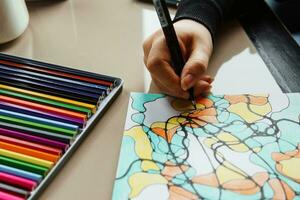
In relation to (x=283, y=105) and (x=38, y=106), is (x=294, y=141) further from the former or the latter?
(x=38, y=106)

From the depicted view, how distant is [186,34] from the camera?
1.80 feet

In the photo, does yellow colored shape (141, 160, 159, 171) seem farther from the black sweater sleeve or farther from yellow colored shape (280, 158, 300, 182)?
the black sweater sleeve

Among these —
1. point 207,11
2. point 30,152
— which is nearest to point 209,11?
point 207,11

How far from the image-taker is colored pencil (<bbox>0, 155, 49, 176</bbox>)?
1.32 feet

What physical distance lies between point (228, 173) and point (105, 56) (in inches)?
10.8

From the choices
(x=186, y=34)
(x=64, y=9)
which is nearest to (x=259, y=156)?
(x=186, y=34)

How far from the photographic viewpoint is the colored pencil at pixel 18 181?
1.28 feet

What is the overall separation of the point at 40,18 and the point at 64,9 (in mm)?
46

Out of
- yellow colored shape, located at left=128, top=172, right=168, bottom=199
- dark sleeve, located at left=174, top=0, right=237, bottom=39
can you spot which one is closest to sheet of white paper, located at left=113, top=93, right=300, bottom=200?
yellow colored shape, located at left=128, top=172, right=168, bottom=199

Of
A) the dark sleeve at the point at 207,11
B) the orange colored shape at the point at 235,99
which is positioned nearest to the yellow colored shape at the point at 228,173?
the orange colored shape at the point at 235,99

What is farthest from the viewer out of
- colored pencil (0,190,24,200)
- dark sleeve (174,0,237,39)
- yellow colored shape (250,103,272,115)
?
dark sleeve (174,0,237,39)

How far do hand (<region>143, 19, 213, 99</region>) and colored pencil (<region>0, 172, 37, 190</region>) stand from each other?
0.68ft

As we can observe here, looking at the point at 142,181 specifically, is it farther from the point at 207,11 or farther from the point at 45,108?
the point at 207,11

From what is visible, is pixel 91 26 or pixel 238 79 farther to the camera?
pixel 91 26
